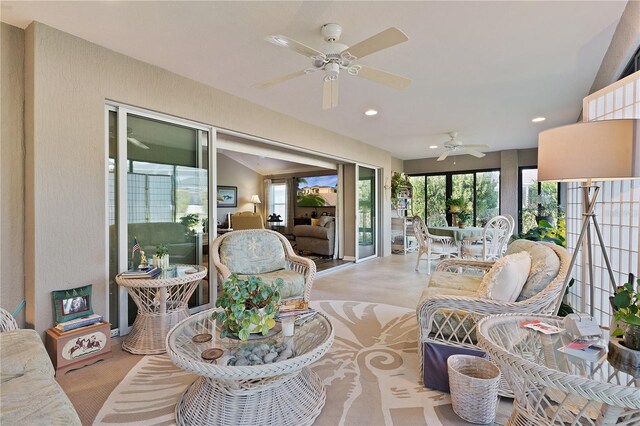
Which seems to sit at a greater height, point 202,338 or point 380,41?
point 380,41

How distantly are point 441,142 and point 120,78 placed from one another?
5.74 meters

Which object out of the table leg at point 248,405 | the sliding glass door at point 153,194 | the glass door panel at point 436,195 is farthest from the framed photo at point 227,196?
the table leg at point 248,405

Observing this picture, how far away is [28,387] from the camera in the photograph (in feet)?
4.01

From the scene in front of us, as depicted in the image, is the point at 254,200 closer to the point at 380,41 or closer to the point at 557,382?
A: the point at 380,41

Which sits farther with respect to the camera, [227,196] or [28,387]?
[227,196]

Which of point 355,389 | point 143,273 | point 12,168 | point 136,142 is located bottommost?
point 355,389

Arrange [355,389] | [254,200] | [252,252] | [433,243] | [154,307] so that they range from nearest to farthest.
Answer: [355,389], [154,307], [252,252], [433,243], [254,200]

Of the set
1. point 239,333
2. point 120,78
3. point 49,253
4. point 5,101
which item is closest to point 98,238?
point 49,253

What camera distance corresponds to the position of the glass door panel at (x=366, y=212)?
6.75 m

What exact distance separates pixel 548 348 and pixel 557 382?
1.23ft

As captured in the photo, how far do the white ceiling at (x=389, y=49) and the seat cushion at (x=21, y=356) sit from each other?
82.8 inches

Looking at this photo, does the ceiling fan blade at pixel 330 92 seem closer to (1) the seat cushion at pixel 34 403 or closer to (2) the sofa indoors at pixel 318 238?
(1) the seat cushion at pixel 34 403

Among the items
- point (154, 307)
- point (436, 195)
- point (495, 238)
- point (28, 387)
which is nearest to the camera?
point (28, 387)

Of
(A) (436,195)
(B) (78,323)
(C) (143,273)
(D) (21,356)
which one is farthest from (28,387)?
(A) (436,195)
